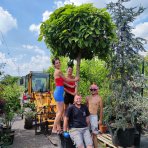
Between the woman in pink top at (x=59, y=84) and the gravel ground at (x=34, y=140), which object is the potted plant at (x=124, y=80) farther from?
the woman in pink top at (x=59, y=84)

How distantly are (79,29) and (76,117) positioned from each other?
5.24 ft

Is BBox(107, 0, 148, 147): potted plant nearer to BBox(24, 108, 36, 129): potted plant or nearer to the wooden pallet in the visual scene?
the wooden pallet

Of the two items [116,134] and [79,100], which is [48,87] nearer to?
[116,134]

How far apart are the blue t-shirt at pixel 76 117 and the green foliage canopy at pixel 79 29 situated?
114 cm

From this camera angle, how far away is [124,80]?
24.7 ft

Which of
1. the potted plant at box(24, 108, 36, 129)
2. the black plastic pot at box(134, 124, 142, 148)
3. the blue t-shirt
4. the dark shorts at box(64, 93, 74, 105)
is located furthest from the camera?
the potted plant at box(24, 108, 36, 129)

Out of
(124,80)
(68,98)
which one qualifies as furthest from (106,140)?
(68,98)

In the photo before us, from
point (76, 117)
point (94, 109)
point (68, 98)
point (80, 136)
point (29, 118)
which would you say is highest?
point (68, 98)

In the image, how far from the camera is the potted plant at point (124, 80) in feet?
23.2

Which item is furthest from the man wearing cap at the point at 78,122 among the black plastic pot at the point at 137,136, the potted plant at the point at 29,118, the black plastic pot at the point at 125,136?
the potted plant at the point at 29,118

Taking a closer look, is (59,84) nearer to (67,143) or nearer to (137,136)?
(67,143)

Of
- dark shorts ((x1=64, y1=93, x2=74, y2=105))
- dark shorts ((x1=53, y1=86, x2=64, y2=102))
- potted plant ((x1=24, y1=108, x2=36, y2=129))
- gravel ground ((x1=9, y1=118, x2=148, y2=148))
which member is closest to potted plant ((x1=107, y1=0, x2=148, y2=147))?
gravel ground ((x1=9, y1=118, x2=148, y2=148))

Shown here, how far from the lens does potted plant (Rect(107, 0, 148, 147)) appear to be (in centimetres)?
708

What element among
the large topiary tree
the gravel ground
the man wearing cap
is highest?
the large topiary tree
